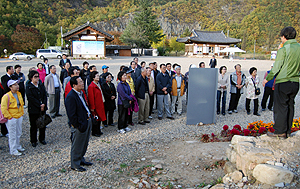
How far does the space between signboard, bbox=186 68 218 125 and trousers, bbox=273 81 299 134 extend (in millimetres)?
3194

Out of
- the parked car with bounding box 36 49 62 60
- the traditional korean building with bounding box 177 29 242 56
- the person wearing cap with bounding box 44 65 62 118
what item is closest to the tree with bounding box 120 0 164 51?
the traditional korean building with bounding box 177 29 242 56

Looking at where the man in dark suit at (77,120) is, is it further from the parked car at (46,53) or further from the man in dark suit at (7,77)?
the parked car at (46,53)

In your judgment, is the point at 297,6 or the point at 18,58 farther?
the point at 297,6

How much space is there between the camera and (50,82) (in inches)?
271

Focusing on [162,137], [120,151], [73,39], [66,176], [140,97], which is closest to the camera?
[66,176]

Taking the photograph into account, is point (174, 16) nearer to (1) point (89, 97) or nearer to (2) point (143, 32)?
(2) point (143, 32)

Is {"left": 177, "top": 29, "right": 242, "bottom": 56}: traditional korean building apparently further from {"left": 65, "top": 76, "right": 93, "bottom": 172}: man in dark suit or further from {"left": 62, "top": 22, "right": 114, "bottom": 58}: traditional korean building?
{"left": 65, "top": 76, "right": 93, "bottom": 172}: man in dark suit

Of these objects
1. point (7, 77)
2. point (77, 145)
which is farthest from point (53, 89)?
point (77, 145)

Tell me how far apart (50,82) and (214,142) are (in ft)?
17.5

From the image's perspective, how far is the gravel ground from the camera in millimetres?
3594

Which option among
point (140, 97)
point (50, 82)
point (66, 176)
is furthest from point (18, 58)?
point (66, 176)

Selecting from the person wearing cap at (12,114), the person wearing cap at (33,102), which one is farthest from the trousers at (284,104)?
the person wearing cap at (12,114)

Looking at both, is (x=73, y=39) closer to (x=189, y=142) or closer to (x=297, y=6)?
(x=189, y=142)

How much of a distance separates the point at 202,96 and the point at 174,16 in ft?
388
